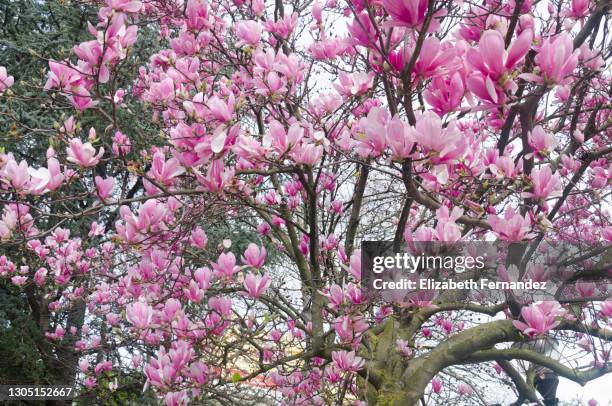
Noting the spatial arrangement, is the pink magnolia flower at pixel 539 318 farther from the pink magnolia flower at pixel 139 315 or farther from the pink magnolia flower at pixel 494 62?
the pink magnolia flower at pixel 139 315

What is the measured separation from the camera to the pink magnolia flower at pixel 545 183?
133 cm

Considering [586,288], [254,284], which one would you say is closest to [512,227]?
[254,284]

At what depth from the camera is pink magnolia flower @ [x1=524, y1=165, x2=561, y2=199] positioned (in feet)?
4.37

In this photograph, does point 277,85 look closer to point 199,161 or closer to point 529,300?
point 199,161

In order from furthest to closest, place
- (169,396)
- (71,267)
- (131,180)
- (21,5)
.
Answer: (131,180), (21,5), (71,267), (169,396)

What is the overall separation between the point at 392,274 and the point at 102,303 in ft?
9.28

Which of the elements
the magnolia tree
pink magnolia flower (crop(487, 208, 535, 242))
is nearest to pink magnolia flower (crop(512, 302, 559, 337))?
the magnolia tree

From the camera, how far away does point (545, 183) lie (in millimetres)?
1340

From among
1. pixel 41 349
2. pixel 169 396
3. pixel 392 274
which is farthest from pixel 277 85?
pixel 41 349

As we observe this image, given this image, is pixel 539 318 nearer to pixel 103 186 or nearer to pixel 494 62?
pixel 494 62

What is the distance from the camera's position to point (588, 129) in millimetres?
2031

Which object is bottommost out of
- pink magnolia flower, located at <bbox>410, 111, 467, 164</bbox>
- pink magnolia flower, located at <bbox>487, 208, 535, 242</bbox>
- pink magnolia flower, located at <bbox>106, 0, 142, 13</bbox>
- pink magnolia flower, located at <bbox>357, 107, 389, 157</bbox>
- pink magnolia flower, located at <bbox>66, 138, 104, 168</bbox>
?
pink magnolia flower, located at <bbox>487, 208, 535, 242</bbox>

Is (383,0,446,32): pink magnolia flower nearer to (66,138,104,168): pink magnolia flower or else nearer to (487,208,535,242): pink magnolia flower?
(487,208,535,242): pink magnolia flower

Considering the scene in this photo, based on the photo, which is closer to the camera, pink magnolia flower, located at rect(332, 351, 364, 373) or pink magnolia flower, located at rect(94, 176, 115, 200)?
pink magnolia flower, located at rect(94, 176, 115, 200)
